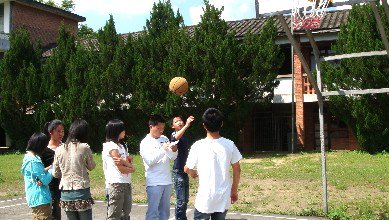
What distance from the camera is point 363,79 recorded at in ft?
57.2

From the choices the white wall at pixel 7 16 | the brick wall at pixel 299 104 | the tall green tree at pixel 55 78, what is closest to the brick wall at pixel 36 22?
the white wall at pixel 7 16

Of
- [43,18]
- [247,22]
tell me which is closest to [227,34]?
[247,22]

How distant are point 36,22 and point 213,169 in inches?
1140

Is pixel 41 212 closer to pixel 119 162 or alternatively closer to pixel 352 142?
pixel 119 162

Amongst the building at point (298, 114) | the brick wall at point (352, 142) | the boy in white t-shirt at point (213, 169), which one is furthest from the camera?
the building at point (298, 114)

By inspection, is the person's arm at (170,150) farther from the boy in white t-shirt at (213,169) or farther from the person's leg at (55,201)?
the person's leg at (55,201)

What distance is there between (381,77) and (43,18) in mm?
22211

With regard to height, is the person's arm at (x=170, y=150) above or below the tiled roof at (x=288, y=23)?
below

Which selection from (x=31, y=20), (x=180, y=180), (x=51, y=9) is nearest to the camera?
(x=180, y=180)

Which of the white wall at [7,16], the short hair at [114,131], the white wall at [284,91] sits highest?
the white wall at [7,16]

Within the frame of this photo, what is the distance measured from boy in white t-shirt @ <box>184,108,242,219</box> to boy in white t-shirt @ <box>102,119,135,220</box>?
4.17 ft

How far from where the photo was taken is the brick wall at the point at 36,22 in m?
29.4

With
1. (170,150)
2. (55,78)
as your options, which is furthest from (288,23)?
(170,150)

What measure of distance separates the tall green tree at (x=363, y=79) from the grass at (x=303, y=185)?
2.70 ft
